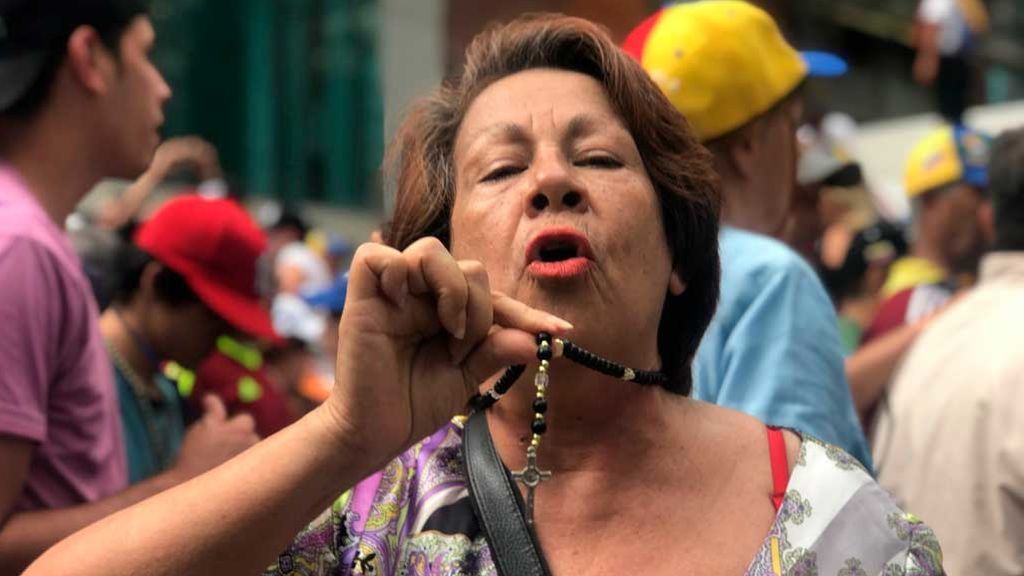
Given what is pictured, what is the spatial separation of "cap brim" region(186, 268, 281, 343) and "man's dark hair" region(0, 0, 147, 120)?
137cm

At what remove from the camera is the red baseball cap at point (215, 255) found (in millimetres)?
4410

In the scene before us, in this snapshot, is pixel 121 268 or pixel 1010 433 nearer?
pixel 1010 433

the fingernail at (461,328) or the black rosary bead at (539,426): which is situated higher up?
the fingernail at (461,328)

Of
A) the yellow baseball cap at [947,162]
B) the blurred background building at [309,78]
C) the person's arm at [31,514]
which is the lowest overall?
the blurred background building at [309,78]

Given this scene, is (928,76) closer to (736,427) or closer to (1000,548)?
(1000,548)

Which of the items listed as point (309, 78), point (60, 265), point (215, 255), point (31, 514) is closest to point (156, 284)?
point (215, 255)

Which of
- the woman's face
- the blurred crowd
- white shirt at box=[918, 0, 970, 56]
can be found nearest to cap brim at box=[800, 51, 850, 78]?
the blurred crowd

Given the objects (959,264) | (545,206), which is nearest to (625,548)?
(545,206)

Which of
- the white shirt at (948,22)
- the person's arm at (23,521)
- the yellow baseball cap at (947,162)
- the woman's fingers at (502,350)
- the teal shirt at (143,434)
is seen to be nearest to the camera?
the woman's fingers at (502,350)

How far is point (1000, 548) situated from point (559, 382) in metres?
1.73

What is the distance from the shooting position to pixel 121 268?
14.4 feet

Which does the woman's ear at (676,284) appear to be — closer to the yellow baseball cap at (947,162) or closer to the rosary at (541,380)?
the rosary at (541,380)

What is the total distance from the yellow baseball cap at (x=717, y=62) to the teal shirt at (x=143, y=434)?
68.7 inches

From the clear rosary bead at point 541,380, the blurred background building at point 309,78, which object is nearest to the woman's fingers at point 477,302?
the clear rosary bead at point 541,380
